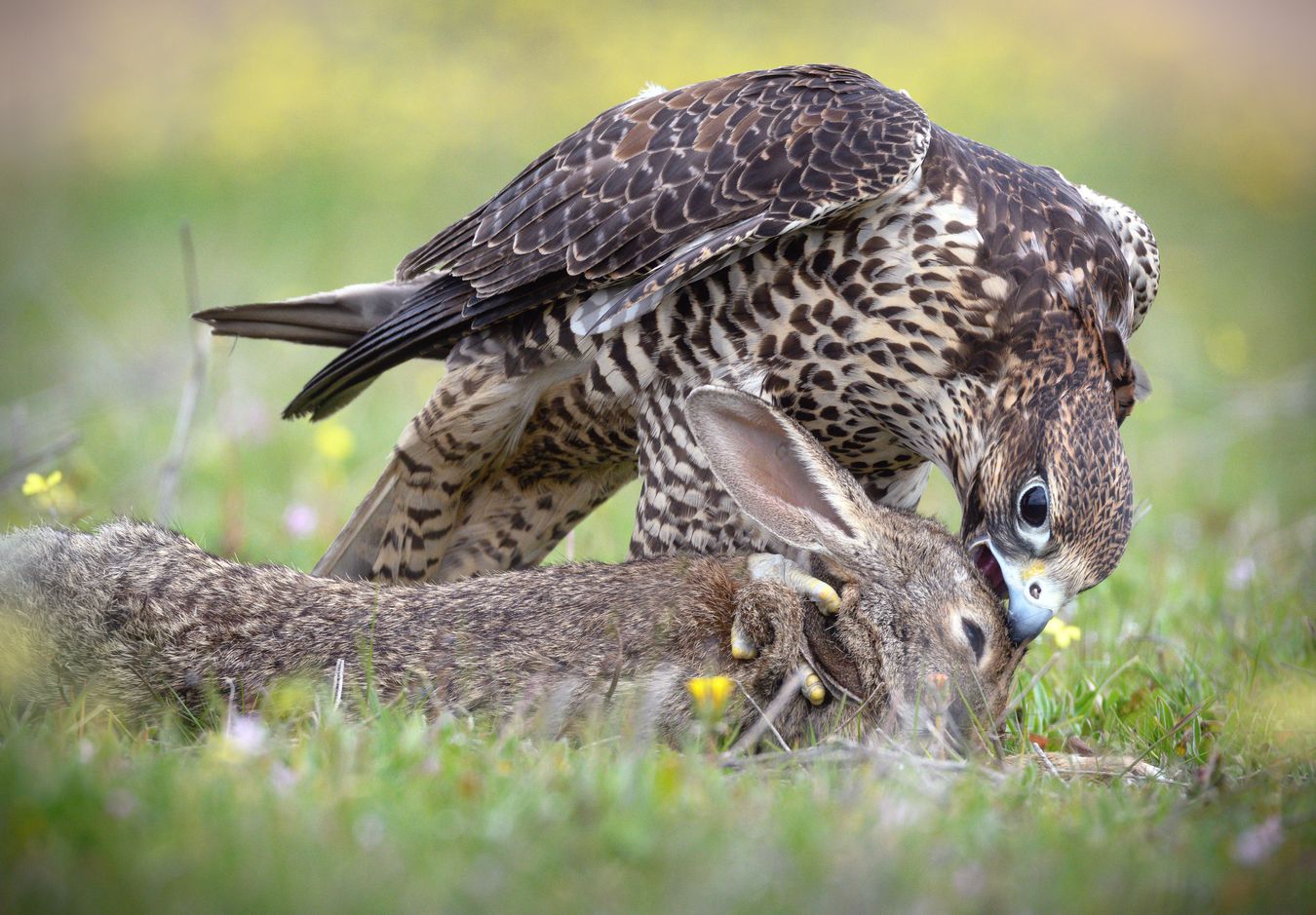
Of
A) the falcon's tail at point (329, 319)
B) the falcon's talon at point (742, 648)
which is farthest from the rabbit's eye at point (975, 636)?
the falcon's tail at point (329, 319)

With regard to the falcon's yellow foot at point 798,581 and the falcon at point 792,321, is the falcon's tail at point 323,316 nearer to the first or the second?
the falcon at point 792,321

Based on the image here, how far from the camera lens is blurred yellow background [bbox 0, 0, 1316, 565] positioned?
8.80 metres

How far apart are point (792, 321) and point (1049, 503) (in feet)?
3.02

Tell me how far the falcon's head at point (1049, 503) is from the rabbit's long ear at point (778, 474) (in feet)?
1.12

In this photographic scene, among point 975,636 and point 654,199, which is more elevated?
point 654,199

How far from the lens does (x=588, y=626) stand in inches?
142

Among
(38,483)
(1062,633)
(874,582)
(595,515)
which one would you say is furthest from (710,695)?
(595,515)

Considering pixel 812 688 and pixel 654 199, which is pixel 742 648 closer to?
pixel 812 688

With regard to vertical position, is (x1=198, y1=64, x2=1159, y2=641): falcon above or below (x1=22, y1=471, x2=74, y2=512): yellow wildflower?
above

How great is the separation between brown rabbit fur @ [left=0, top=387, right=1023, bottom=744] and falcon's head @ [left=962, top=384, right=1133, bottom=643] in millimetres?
99

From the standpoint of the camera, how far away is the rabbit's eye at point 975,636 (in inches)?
146

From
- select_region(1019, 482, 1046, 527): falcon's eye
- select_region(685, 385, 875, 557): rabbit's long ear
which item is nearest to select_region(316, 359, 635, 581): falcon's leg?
select_region(685, 385, 875, 557): rabbit's long ear

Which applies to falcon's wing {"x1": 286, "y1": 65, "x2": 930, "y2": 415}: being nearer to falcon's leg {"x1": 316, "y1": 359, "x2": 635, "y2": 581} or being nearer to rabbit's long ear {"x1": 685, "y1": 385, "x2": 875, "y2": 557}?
falcon's leg {"x1": 316, "y1": 359, "x2": 635, "y2": 581}

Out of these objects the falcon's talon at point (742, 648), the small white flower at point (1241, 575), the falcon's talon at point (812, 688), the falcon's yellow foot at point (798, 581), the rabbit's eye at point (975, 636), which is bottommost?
the small white flower at point (1241, 575)
